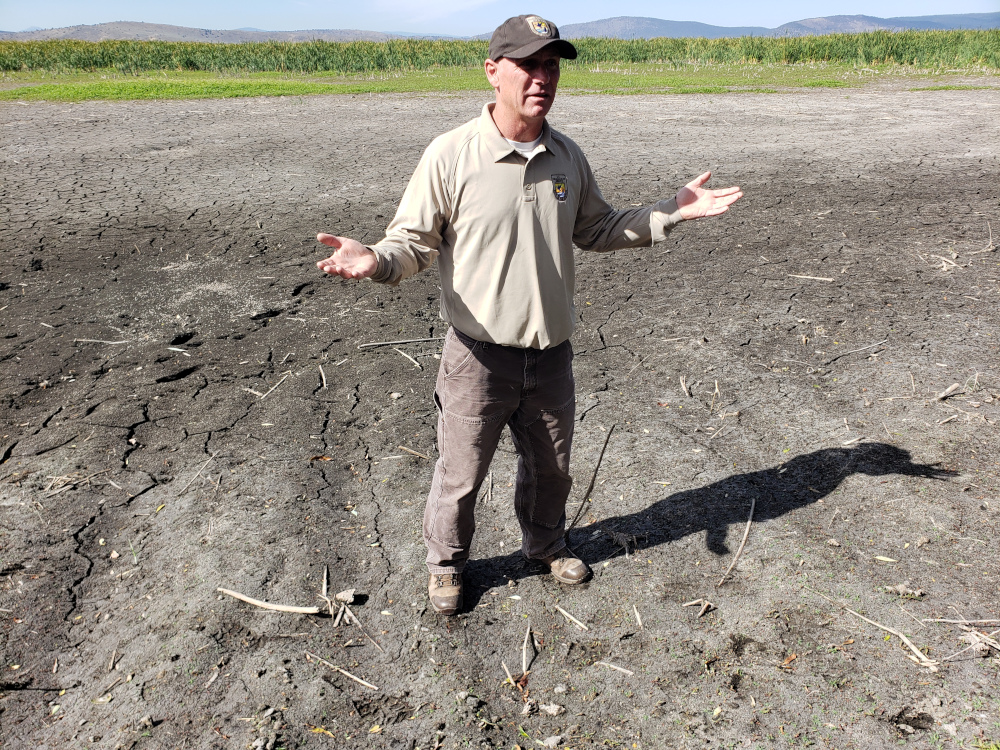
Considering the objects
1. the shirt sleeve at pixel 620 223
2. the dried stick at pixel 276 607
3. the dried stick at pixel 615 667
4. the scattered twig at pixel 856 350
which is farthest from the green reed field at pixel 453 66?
the dried stick at pixel 615 667

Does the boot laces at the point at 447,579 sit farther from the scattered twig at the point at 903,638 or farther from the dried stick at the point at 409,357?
the dried stick at the point at 409,357

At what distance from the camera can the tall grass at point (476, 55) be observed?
26175mm

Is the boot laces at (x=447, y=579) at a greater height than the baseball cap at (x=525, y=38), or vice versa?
the baseball cap at (x=525, y=38)

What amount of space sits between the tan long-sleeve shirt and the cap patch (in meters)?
0.29

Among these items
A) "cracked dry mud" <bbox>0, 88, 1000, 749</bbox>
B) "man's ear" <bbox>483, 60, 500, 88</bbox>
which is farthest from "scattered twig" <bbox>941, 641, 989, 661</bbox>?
"man's ear" <bbox>483, 60, 500, 88</bbox>

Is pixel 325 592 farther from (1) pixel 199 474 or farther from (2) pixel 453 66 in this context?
(2) pixel 453 66

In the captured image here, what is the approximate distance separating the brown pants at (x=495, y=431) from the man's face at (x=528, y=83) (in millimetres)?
797

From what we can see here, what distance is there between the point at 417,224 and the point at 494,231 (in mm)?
263

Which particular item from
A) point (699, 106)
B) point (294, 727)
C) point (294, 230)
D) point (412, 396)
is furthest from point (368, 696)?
point (699, 106)

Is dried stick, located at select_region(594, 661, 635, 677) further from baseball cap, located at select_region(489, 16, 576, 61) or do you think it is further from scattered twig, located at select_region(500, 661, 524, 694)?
baseball cap, located at select_region(489, 16, 576, 61)

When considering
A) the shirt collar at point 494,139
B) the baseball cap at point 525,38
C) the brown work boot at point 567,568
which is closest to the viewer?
the baseball cap at point 525,38

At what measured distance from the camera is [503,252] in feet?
A: 8.12

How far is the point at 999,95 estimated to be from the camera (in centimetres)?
1496

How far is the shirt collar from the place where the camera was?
7.93 feet
